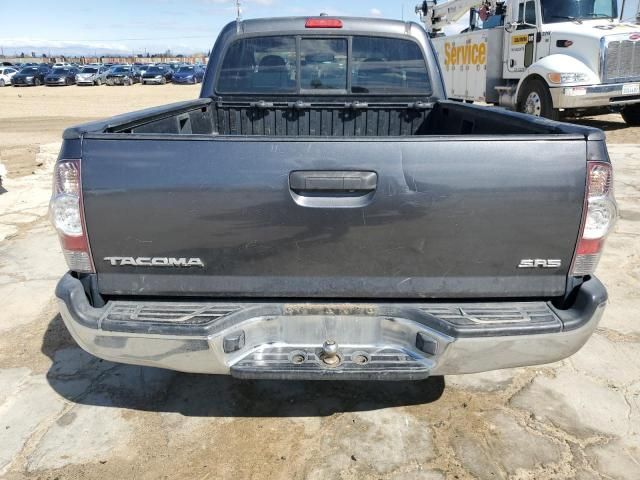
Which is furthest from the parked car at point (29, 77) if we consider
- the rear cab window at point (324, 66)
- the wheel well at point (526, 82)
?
the rear cab window at point (324, 66)

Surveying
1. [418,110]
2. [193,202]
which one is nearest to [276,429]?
[193,202]

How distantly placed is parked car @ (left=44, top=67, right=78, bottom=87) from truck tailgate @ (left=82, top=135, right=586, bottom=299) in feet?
158

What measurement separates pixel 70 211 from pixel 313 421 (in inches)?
64.9

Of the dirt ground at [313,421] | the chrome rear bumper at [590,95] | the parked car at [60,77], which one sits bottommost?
the dirt ground at [313,421]

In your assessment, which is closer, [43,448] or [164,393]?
[43,448]

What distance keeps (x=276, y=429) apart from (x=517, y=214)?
5.46 feet

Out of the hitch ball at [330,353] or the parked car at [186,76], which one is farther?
the parked car at [186,76]

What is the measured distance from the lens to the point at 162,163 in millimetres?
2186

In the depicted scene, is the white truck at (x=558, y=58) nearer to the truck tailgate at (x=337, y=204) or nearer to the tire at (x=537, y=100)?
the tire at (x=537, y=100)

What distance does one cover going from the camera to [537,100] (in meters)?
12.8

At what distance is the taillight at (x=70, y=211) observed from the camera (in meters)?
2.20

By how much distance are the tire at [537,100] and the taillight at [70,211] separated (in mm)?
11822

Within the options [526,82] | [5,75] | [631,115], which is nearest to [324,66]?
[526,82]

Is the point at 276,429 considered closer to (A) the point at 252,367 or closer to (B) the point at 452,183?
(A) the point at 252,367
